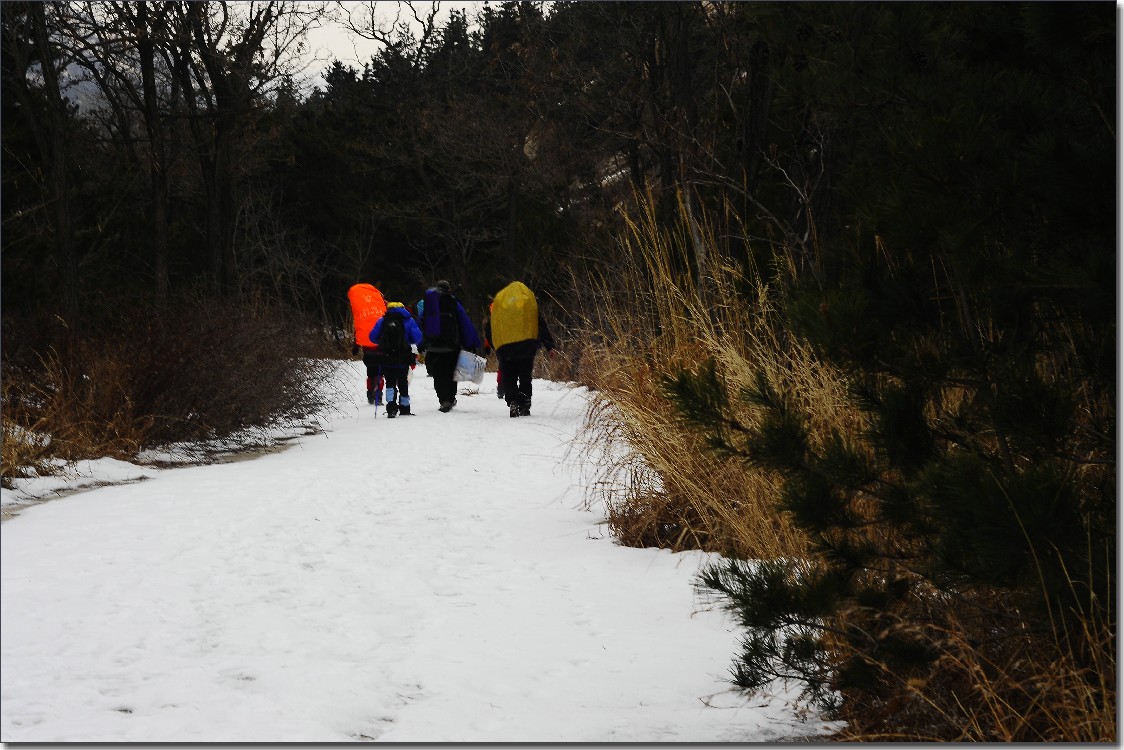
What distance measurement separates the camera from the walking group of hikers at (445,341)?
12891 millimetres

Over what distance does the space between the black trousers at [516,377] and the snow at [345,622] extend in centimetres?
593

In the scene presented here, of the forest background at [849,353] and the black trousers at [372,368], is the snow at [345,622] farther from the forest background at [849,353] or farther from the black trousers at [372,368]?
the black trousers at [372,368]

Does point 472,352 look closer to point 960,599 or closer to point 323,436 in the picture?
point 323,436

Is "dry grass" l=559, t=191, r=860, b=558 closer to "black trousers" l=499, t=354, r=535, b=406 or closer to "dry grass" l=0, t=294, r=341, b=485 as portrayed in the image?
"dry grass" l=0, t=294, r=341, b=485

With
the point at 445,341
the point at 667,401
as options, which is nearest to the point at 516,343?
the point at 445,341

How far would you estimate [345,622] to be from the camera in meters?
4.22

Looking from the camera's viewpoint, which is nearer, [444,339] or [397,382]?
[397,382]

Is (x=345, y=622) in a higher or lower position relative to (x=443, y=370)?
lower

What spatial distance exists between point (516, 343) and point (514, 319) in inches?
12.3

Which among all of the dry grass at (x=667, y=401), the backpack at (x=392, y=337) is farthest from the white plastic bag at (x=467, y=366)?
the dry grass at (x=667, y=401)

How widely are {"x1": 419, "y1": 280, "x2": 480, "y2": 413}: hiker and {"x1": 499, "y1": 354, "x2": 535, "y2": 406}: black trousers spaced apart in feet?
2.11

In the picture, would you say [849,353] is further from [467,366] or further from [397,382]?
[467,366]

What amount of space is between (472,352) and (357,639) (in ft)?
33.0

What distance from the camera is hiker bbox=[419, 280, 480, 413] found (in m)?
13.5
